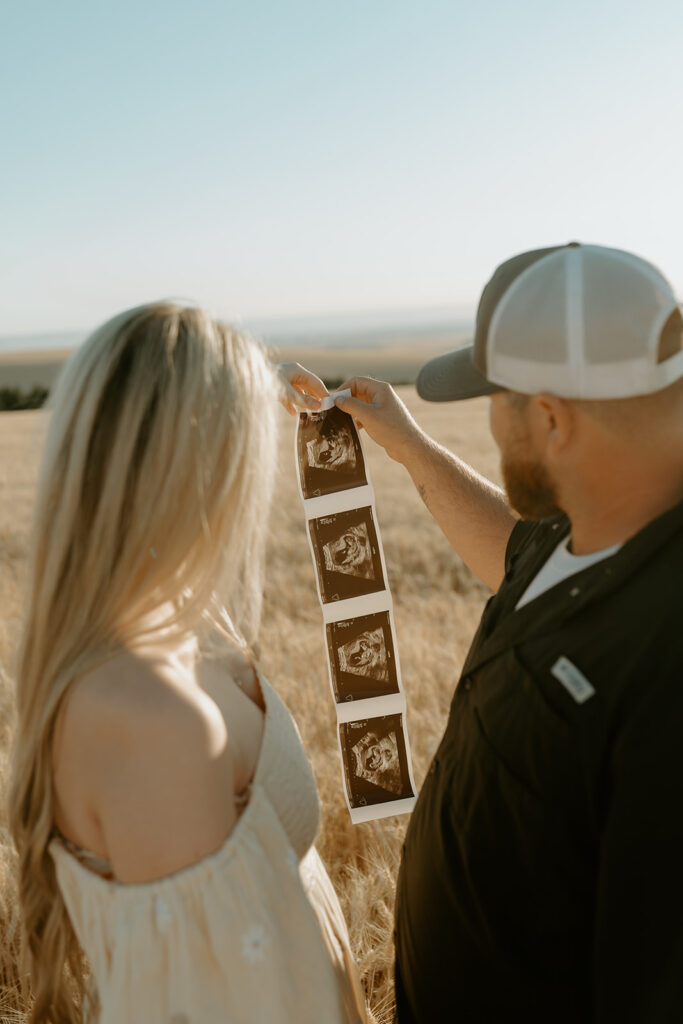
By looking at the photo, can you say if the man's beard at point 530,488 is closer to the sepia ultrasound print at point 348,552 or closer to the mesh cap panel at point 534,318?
the mesh cap panel at point 534,318

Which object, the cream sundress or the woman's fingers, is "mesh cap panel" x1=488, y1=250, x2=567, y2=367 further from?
the woman's fingers

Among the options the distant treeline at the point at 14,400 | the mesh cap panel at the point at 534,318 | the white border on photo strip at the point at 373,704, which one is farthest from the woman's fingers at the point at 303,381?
the distant treeline at the point at 14,400

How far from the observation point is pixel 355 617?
2.79 m

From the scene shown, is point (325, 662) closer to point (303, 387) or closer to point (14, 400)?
point (303, 387)

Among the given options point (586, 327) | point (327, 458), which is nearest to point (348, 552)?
point (327, 458)

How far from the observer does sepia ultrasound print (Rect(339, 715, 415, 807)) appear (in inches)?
108

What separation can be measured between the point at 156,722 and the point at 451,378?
1405mm

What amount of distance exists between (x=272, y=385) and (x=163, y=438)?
10.9 inches

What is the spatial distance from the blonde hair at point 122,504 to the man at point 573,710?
59 cm

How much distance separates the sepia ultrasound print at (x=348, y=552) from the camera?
2797 mm

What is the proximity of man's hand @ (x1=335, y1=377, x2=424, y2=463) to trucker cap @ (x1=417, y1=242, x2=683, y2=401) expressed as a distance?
1.07m

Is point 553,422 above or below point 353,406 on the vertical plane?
above

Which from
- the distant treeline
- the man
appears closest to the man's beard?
the man

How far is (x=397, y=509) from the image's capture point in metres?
11.2
